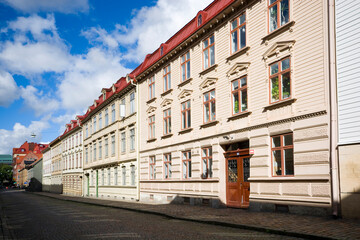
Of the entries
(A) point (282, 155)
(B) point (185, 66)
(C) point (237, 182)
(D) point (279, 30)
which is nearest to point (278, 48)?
(D) point (279, 30)

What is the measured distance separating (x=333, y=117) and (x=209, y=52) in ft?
31.7

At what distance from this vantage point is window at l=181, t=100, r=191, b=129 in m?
23.3

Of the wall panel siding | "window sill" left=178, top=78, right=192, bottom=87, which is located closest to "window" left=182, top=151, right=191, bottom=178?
"window sill" left=178, top=78, right=192, bottom=87

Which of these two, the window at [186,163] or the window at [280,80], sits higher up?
the window at [280,80]

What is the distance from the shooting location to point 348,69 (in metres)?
12.8

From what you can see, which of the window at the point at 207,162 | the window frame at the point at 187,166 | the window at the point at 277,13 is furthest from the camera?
the window frame at the point at 187,166

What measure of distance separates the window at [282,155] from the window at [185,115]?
7926 millimetres

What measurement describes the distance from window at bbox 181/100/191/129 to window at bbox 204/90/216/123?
198 cm

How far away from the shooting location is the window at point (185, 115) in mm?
23266

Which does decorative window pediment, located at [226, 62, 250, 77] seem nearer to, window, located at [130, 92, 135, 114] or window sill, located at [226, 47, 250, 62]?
window sill, located at [226, 47, 250, 62]

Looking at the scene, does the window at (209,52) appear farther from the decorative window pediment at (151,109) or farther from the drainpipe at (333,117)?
the drainpipe at (333,117)

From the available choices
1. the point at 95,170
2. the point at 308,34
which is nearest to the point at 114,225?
the point at 308,34

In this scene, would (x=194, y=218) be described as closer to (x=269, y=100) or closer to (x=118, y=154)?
(x=269, y=100)

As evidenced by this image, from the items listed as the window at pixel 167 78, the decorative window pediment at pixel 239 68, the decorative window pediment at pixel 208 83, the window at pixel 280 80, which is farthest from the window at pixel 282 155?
the window at pixel 167 78
